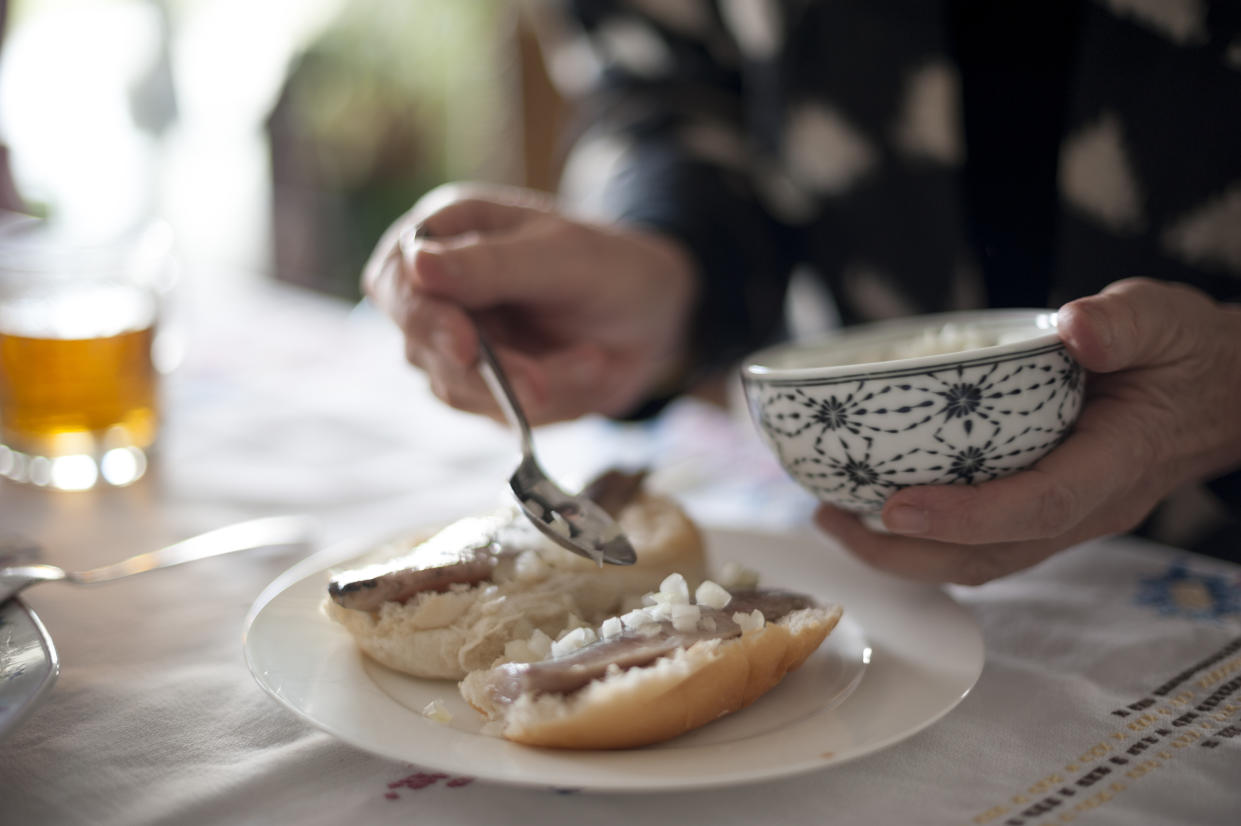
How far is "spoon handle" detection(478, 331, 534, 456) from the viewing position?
3.23 feet

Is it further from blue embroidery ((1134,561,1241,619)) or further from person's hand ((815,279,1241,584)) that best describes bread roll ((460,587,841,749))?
blue embroidery ((1134,561,1241,619))

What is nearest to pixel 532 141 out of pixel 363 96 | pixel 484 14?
pixel 484 14

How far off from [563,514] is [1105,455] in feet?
1.48

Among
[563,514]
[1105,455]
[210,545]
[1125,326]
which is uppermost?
[1125,326]

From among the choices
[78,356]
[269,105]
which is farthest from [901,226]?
[269,105]

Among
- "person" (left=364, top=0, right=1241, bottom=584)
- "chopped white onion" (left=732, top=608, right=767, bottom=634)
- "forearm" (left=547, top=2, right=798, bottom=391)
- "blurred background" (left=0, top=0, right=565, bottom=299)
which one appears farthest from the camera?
"blurred background" (left=0, top=0, right=565, bottom=299)

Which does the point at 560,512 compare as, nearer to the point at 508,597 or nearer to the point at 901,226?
the point at 508,597

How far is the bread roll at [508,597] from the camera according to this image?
747 mm

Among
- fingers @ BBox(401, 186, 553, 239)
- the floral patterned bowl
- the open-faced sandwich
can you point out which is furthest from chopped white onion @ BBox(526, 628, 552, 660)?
fingers @ BBox(401, 186, 553, 239)

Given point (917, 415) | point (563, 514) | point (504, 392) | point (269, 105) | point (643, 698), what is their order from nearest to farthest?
point (643, 698) → point (917, 415) → point (563, 514) → point (504, 392) → point (269, 105)

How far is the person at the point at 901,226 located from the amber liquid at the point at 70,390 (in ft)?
1.28

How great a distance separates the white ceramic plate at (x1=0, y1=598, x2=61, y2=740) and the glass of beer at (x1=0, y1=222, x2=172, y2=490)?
60 centimetres

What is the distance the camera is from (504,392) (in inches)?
39.9

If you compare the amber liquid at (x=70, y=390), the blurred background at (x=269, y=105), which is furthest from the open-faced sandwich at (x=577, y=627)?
the blurred background at (x=269, y=105)
